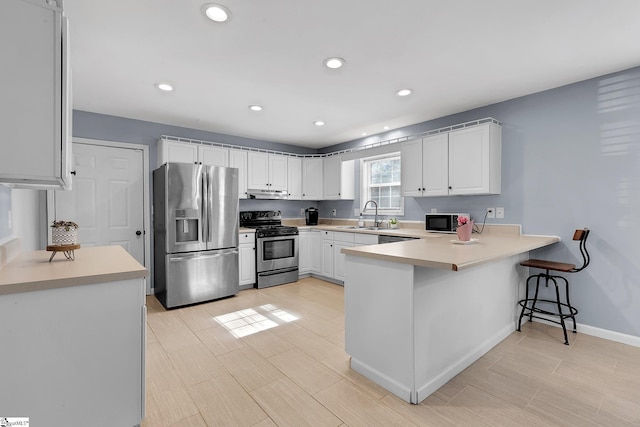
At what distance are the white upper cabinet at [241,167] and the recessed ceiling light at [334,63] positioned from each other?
251 cm

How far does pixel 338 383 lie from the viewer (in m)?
2.06

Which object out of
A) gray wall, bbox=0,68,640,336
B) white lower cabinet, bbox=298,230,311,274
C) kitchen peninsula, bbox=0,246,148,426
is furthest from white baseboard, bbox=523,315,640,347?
kitchen peninsula, bbox=0,246,148,426

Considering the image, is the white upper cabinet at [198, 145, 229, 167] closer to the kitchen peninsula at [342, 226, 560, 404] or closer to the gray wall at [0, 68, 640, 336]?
the kitchen peninsula at [342, 226, 560, 404]

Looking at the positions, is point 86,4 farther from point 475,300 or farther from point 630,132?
point 630,132

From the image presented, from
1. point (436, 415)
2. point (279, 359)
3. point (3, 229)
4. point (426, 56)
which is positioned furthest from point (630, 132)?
point (3, 229)

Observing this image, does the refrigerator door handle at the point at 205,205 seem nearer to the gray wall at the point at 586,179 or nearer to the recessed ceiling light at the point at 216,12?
the recessed ceiling light at the point at 216,12

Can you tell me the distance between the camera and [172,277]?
11.9 feet

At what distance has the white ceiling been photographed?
1.86 meters

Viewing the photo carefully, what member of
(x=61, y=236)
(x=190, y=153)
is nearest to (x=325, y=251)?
(x=190, y=153)

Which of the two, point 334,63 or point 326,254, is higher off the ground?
point 334,63

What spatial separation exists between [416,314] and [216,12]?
2.26m

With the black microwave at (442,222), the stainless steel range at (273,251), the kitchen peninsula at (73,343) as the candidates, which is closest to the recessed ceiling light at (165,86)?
the kitchen peninsula at (73,343)

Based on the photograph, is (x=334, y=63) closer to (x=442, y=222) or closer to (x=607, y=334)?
(x=442, y=222)

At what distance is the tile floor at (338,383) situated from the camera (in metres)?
1.73
